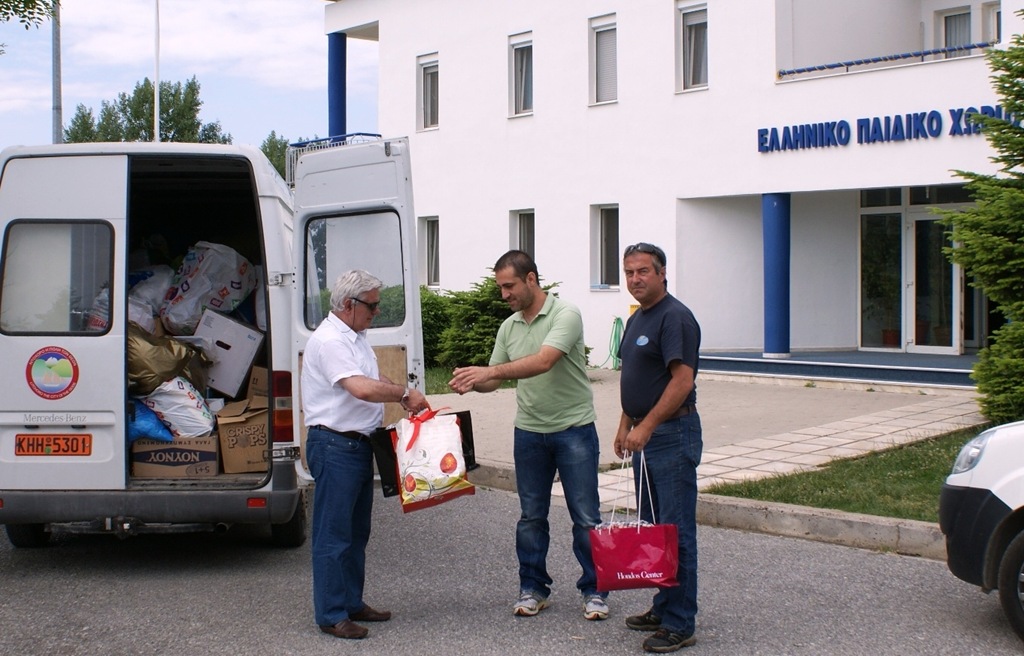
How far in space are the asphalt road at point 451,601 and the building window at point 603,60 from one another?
42.7 feet

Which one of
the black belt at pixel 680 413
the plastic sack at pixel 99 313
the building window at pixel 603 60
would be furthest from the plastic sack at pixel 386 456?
the building window at pixel 603 60

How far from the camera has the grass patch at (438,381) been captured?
16.3 meters

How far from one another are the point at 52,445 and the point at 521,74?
52.8 feet

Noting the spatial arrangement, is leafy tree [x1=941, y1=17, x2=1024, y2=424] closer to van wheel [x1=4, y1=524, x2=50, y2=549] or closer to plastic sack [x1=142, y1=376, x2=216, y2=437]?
plastic sack [x1=142, y1=376, x2=216, y2=437]

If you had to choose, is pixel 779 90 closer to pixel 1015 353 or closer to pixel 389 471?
pixel 1015 353

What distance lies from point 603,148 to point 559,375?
14.4 meters

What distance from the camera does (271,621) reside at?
19.8 ft

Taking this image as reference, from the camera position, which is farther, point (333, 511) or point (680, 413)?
point (333, 511)

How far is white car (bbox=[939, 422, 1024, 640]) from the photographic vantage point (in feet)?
17.9

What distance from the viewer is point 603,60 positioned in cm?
2020

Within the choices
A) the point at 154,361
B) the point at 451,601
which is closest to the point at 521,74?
the point at 154,361

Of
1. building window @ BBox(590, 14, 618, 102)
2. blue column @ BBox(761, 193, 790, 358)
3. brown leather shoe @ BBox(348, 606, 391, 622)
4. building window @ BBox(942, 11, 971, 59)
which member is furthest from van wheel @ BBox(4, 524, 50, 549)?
building window @ BBox(942, 11, 971, 59)

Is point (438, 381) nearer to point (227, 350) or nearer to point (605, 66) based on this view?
point (605, 66)

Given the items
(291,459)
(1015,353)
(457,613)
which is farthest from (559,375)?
(1015,353)
